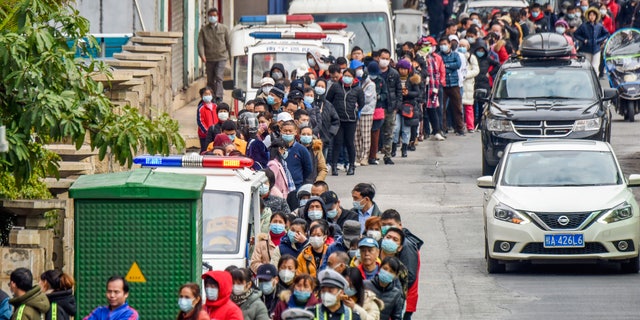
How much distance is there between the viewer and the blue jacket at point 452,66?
3133 cm

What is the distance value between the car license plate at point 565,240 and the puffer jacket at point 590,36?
2279 cm

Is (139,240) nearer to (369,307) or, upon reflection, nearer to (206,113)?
(369,307)

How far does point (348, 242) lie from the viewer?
1473 centimetres

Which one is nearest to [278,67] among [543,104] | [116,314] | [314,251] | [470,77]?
[543,104]

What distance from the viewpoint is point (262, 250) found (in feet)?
48.6

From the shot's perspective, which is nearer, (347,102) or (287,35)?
(347,102)

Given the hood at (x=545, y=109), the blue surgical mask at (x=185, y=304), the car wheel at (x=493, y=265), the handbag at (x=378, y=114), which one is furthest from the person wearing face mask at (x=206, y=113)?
the blue surgical mask at (x=185, y=304)

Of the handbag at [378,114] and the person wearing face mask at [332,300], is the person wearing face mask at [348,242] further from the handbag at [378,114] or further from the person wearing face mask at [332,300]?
the handbag at [378,114]

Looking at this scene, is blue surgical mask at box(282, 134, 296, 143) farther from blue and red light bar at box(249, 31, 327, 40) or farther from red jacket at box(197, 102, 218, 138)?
blue and red light bar at box(249, 31, 327, 40)

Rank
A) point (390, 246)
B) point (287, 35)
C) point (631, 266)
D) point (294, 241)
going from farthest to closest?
point (287, 35), point (631, 266), point (294, 241), point (390, 246)

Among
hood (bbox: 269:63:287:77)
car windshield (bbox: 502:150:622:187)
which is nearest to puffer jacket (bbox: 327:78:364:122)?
hood (bbox: 269:63:287:77)

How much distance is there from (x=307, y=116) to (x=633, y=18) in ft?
77.5

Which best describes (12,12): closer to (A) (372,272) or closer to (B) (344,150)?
(A) (372,272)

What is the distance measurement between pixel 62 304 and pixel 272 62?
1550cm
